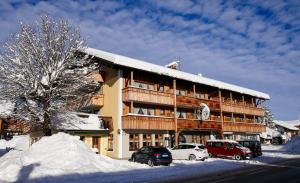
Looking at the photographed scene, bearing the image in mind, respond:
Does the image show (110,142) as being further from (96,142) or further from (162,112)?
(162,112)

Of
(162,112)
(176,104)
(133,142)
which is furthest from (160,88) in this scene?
(133,142)

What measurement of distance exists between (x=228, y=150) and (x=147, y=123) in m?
8.49

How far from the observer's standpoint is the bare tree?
78.9 feet

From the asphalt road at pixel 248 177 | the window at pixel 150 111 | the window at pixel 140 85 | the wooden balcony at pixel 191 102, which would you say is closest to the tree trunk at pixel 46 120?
the window at pixel 140 85

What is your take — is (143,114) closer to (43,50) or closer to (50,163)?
(43,50)

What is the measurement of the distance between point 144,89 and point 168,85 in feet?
19.5

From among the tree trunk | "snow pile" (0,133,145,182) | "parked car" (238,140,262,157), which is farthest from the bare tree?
"parked car" (238,140,262,157)

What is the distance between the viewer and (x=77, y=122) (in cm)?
2894

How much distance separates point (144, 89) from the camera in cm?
3128

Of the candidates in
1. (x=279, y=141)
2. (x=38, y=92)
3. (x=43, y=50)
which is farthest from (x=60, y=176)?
(x=279, y=141)

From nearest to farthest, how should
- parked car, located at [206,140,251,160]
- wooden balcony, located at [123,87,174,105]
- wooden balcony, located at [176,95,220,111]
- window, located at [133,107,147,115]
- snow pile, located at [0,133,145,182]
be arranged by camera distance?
snow pile, located at [0,133,145,182], parked car, located at [206,140,251,160], wooden balcony, located at [123,87,174,105], window, located at [133,107,147,115], wooden balcony, located at [176,95,220,111]

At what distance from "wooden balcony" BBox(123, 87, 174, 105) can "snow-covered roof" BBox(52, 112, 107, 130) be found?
12.0ft

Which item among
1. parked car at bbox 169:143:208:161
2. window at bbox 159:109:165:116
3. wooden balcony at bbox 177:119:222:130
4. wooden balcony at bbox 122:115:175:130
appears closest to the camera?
parked car at bbox 169:143:208:161

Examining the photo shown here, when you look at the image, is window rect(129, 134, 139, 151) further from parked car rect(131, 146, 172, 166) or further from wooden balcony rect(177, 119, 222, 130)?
parked car rect(131, 146, 172, 166)
